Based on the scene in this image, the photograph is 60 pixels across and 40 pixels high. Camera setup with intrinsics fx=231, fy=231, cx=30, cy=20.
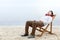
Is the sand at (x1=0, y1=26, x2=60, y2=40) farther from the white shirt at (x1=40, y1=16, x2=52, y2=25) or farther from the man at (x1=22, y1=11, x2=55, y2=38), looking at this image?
the white shirt at (x1=40, y1=16, x2=52, y2=25)

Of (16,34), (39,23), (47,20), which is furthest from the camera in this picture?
(16,34)

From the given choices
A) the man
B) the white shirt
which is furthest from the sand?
the white shirt

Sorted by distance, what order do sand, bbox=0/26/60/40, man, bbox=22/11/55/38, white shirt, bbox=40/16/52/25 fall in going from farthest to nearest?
white shirt, bbox=40/16/52/25
man, bbox=22/11/55/38
sand, bbox=0/26/60/40

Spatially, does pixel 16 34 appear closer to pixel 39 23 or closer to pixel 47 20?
pixel 39 23

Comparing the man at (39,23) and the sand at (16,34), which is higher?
the man at (39,23)

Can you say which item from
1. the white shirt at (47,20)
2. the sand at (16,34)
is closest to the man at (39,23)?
the white shirt at (47,20)

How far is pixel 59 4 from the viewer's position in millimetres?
7031

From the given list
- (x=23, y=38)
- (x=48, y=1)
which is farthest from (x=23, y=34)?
(x=48, y=1)

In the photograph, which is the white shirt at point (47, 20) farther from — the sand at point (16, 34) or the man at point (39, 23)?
the sand at point (16, 34)

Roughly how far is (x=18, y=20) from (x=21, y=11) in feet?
0.95

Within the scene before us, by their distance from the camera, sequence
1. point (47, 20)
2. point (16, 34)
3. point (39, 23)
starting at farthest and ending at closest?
point (16, 34) → point (47, 20) → point (39, 23)

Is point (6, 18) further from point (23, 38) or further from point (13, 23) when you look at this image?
point (23, 38)

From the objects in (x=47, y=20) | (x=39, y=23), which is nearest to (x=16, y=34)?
(x=39, y=23)

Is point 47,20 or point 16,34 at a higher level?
point 47,20
